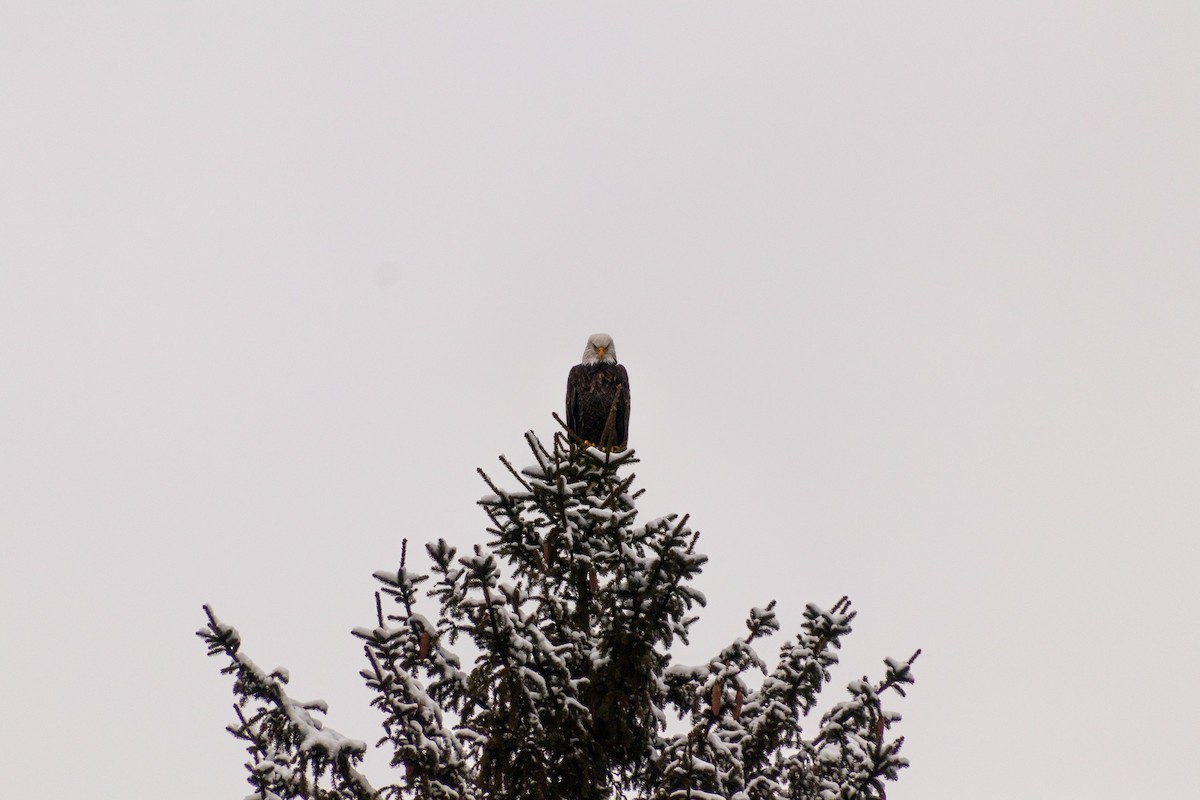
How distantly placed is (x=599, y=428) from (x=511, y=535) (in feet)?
26.6

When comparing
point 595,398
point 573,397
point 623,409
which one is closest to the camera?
point 623,409

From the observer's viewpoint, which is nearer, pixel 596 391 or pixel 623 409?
pixel 623 409

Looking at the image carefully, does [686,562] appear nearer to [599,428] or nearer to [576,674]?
[576,674]

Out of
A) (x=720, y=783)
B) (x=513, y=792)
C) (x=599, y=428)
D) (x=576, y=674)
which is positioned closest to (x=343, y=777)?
(x=513, y=792)

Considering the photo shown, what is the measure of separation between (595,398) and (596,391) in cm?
9

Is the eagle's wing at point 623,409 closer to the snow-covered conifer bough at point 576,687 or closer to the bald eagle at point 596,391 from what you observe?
the bald eagle at point 596,391

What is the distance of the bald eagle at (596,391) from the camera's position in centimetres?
1335

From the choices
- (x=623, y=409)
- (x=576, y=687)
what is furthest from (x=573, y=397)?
(x=576, y=687)

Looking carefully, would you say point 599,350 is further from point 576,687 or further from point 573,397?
point 576,687

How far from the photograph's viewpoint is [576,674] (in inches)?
208

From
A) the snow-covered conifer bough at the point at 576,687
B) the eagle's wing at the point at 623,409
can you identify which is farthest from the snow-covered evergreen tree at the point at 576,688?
the eagle's wing at the point at 623,409

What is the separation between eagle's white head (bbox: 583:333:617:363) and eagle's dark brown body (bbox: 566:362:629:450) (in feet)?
0.27

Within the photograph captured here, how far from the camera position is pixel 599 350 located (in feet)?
46.3

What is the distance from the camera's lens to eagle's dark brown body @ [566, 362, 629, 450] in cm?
1336
